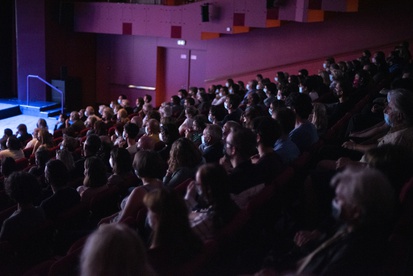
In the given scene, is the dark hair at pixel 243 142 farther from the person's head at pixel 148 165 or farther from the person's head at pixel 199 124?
the person's head at pixel 199 124

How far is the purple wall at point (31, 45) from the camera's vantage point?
1137 cm

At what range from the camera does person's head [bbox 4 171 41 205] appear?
3.00 m

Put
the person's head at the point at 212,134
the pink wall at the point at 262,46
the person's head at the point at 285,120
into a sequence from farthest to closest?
1. the pink wall at the point at 262,46
2. the person's head at the point at 212,134
3. the person's head at the point at 285,120

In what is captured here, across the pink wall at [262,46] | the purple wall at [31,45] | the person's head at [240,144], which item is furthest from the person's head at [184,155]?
the purple wall at [31,45]

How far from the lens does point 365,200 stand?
70.2 inches

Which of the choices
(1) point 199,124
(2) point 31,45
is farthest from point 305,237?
(2) point 31,45

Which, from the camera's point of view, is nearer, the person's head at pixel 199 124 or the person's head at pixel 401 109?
the person's head at pixel 401 109

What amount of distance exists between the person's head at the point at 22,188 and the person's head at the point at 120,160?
0.70 metres

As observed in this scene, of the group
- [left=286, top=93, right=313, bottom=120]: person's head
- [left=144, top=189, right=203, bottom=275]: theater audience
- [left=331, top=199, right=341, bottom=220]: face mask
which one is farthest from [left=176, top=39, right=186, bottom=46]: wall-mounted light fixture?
[left=331, top=199, right=341, bottom=220]: face mask

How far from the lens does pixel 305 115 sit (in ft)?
13.1

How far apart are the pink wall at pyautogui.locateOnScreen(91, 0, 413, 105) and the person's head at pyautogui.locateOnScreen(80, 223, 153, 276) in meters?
9.23

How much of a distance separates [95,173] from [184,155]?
0.67 meters

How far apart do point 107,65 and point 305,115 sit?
970cm

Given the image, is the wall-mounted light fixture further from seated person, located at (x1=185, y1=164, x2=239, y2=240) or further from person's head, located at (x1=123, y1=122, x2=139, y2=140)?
seated person, located at (x1=185, y1=164, x2=239, y2=240)
